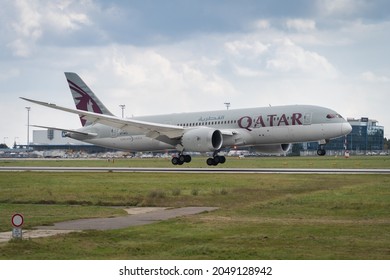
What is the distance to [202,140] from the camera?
57344mm

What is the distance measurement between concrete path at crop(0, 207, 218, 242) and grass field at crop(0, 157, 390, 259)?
32.9 inches

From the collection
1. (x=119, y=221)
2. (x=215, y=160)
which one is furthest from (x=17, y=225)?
(x=215, y=160)

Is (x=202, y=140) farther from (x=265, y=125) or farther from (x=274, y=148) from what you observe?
(x=274, y=148)

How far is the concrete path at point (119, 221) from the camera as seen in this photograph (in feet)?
66.4

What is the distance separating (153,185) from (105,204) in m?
9.71

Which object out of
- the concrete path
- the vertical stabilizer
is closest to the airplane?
the vertical stabilizer

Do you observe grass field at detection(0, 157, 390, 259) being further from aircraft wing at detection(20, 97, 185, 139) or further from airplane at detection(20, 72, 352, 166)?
aircraft wing at detection(20, 97, 185, 139)

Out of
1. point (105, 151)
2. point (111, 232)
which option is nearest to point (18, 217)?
point (111, 232)

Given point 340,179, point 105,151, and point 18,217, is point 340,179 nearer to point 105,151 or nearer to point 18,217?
point 18,217

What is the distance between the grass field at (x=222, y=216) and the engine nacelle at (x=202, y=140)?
12.2m

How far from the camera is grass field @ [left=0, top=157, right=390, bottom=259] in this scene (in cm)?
1672

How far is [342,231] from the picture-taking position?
20.3 meters

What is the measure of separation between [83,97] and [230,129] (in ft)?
61.4

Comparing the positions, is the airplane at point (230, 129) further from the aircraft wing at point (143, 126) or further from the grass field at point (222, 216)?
the grass field at point (222, 216)
